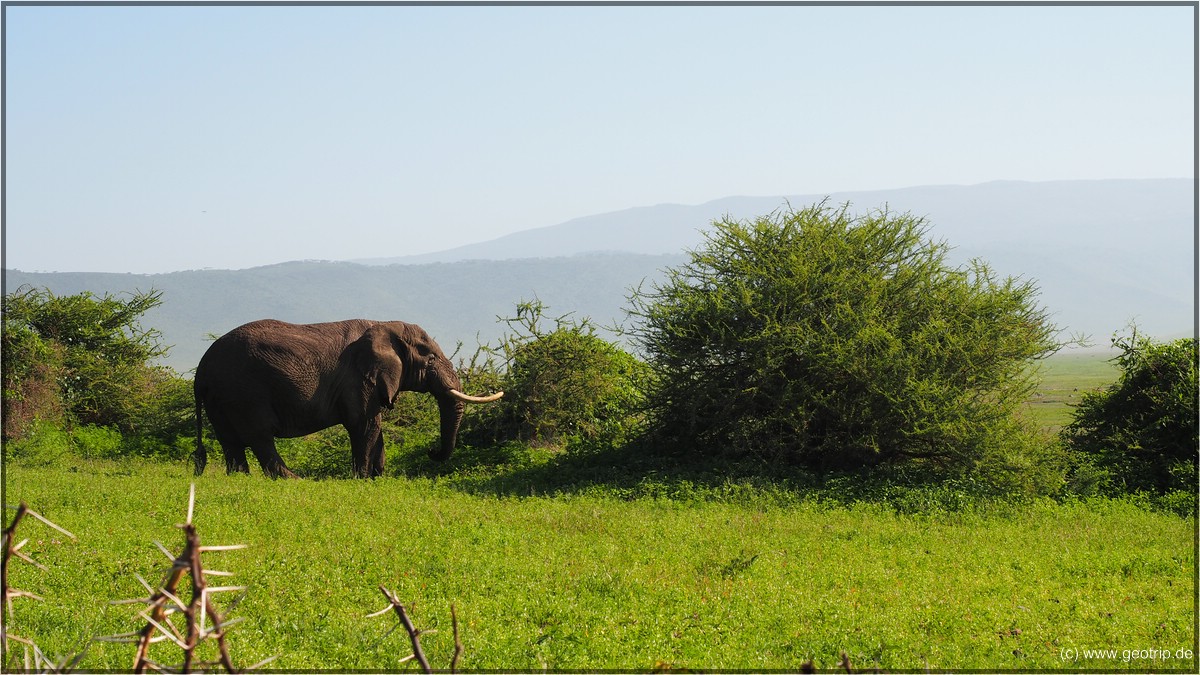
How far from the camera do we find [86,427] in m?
26.0

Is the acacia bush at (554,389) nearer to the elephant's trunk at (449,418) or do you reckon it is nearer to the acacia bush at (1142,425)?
the elephant's trunk at (449,418)

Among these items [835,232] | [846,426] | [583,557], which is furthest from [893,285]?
[583,557]

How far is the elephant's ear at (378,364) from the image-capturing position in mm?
19453

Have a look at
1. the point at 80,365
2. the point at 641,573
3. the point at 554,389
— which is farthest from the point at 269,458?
the point at 80,365

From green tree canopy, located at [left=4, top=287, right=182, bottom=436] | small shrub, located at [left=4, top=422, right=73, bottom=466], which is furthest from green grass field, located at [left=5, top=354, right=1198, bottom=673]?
green tree canopy, located at [left=4, top=287, right=182, bottom=436]

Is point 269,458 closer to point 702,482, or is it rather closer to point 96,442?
point 702,482

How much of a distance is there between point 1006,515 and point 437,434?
13643 mm

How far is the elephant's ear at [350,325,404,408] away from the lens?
19453mm

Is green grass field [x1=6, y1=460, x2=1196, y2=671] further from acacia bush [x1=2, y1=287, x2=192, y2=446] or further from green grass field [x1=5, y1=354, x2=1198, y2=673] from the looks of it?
acacia bush [x1=2, y1=287, x2=192, y2=446]

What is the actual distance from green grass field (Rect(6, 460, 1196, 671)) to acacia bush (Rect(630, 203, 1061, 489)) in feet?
8.69

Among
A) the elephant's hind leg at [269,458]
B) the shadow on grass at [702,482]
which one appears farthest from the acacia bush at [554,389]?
the elephant's hind leg at [269,458]

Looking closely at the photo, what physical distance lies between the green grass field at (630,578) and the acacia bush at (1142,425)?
3.11 m

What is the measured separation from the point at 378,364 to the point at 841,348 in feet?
28.3

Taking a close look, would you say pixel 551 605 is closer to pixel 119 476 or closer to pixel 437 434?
pixel 119 476
